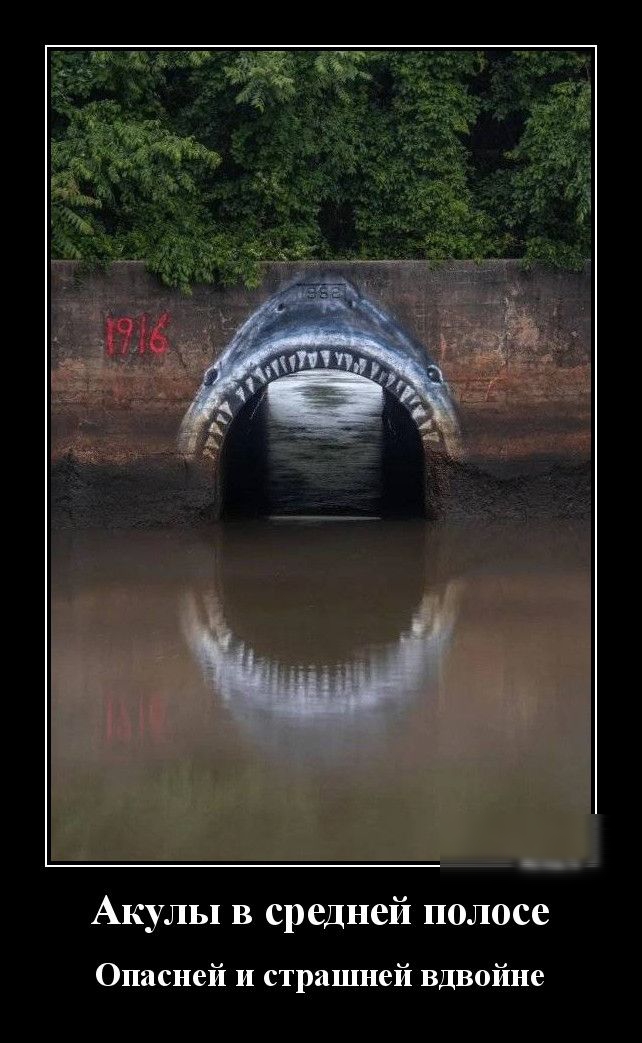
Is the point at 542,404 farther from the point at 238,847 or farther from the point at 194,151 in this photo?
A: the point at 238,847

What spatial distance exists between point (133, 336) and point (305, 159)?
117 inches

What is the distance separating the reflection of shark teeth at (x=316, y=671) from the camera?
914cm

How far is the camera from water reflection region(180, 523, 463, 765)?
869cm

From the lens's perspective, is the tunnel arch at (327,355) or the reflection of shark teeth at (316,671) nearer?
the reflection of shark teeth at (316,671)

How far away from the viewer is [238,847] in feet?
22.4

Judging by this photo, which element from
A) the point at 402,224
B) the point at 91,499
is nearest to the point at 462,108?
the point at 402,224

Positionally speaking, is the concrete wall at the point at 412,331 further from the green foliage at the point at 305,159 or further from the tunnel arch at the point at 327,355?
the green foliage at the point at 305,159

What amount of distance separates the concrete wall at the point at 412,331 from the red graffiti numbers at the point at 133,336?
11 mm

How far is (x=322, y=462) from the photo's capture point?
65.2ft

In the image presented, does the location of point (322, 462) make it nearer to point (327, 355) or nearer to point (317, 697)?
point (327, 355)

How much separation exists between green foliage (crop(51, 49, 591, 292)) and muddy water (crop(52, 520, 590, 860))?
3494mm

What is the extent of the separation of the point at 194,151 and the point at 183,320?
1.85m

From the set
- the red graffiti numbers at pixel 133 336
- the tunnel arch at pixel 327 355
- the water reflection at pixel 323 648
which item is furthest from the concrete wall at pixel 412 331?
the water reflection at pixel 323 648

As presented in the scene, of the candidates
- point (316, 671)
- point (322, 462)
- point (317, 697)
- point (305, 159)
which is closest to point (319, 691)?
point (317, 697)
